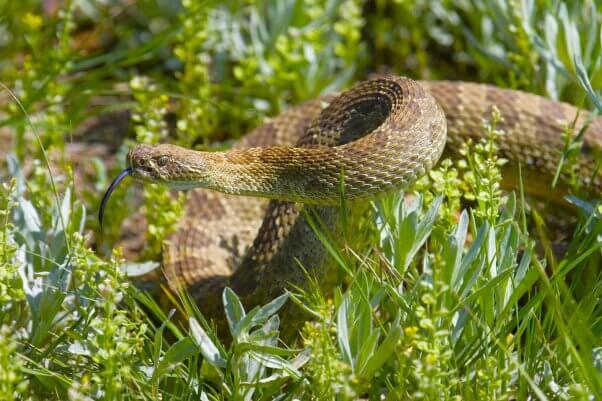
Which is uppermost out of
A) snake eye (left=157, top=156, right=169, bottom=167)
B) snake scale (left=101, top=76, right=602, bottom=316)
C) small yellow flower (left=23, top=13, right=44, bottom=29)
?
small yellow flower (left=23, top=13, right=44, bottom=29)

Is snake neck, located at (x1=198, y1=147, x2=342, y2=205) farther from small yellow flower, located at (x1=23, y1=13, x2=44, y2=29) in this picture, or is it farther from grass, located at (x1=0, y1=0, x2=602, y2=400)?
small yellow flower, located at (x1=23, y1=13, x2=44, y2=29)

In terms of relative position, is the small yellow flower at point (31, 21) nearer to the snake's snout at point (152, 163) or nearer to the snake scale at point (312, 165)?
the snake scale at point (312, 165)

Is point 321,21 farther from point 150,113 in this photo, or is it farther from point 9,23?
point 9,23

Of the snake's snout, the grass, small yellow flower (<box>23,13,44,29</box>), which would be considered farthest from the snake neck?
small yellow flower (<box>23,13,44,29</box>)

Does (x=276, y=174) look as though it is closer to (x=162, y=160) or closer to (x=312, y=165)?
(x=312, y=165)

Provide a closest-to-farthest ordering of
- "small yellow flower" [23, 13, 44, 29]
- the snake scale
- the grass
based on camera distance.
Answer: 1. the grass
2. the snake scale
3. "small yellow flower" [23, 13, 44, 29]

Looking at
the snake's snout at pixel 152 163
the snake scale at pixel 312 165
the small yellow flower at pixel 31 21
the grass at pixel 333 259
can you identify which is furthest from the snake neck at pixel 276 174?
the small yellow flower at pixel 31 21

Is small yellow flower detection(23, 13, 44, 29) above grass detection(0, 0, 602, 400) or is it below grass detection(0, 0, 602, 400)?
above

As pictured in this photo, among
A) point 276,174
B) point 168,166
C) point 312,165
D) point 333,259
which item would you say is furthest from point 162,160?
point 333,259
